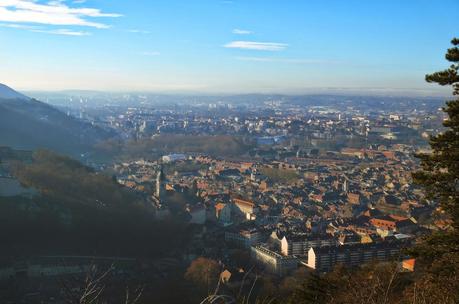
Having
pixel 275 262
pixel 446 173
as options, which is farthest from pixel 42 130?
pixel 446 173

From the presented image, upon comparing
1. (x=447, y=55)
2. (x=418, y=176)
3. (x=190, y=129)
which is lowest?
(x=190, y=129)

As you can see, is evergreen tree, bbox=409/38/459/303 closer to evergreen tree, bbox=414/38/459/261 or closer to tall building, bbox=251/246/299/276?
evergreen tree, bbox=414/38/459/261

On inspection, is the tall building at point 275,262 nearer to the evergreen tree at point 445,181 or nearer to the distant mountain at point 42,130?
the evergreen tree at point 445,181

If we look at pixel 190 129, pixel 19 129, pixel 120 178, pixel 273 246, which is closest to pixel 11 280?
pixel 273 246

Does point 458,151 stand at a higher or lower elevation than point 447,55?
lower

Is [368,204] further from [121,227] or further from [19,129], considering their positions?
[19,129]

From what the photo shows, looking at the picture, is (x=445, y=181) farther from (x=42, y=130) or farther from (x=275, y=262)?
(x=42, y=130)

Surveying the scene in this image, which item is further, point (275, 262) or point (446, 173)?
point (275, 262)

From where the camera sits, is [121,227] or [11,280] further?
[121,227]

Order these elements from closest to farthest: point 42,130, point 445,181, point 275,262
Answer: point 445,181, point 275,262, point 42,130
